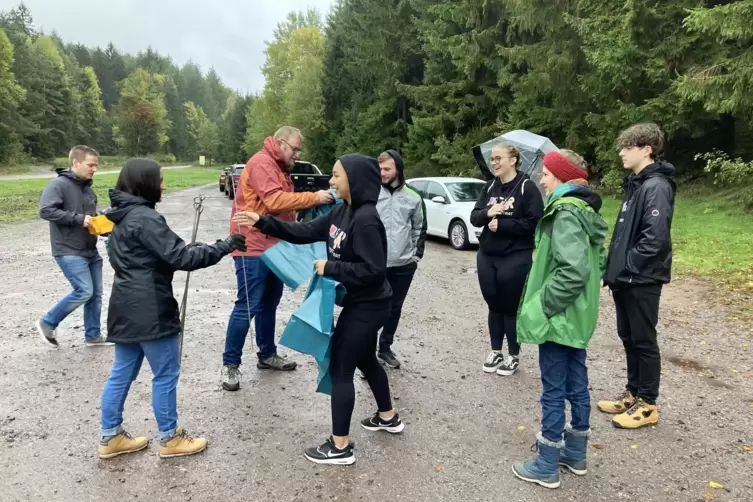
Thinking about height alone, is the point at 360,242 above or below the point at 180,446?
above

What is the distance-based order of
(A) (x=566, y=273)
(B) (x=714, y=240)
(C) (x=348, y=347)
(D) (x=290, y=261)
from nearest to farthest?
(A) (x=566, y=273)
(C) (x=348, y=347)
(D) (x=290, y=261)
(B) (x=714, y=240)

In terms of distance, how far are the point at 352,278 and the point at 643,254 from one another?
203 cm

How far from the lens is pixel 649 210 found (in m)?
3.59

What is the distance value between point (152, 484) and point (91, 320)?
2867mm

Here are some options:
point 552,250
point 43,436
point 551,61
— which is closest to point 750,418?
point 552,250

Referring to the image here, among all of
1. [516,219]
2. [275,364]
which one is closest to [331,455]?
[275,364]

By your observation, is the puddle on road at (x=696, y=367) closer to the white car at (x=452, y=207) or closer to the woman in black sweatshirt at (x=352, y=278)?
the woman in black sweatshirt at (x=352, y=278)

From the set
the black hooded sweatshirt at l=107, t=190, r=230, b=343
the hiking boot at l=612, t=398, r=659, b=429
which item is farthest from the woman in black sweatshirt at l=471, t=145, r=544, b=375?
the black hooded sweatshirt at l=107, t=190, r=230, b=343

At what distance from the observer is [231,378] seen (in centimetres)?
432

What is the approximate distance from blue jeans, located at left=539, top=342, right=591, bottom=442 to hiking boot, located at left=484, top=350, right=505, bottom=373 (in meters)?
1.57

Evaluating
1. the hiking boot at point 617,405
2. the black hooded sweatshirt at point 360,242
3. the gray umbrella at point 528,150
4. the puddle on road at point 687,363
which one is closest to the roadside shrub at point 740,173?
the puddle on road at point 687,363

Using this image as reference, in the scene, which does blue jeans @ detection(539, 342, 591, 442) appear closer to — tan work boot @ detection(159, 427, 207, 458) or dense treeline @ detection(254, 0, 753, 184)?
tan work boot @ detection(159, 427, 207, 458)

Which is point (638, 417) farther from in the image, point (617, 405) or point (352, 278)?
point (352, 278)

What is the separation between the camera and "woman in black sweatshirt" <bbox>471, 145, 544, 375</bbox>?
14.4 ft
